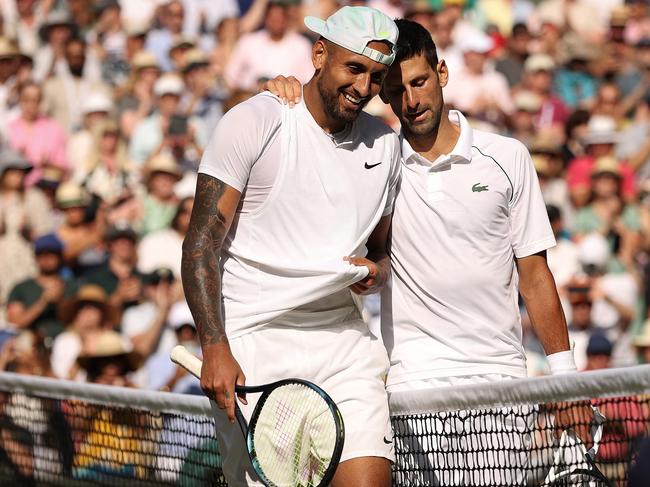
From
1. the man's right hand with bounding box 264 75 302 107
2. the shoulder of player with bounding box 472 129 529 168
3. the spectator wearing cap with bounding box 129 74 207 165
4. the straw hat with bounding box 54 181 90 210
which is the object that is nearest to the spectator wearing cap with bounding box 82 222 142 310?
the straw hat with bounding box 54 181 90 210

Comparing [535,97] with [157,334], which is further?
[535,97]

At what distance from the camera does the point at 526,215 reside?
19.1ft

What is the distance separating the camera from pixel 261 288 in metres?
5.26

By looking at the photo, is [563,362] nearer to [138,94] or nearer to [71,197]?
[71,197]

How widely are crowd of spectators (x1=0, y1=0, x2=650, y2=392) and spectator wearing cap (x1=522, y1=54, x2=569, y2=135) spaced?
2 centimetres

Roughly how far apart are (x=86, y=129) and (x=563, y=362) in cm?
933

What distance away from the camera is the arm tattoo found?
16.4 feet

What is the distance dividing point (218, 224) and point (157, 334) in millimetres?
5601

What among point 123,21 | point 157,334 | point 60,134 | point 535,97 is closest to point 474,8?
point 535,97

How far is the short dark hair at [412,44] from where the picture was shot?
569 cm

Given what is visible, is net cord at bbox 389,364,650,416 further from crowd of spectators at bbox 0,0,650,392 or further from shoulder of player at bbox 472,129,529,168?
crowd of spectators at bbox 0,0,650,392

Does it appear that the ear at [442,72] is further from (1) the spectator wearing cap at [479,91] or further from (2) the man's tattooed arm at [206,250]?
(1) the spectator wearing cap at [479,91]

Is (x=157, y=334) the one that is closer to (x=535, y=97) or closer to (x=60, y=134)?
(x=60, y=134)

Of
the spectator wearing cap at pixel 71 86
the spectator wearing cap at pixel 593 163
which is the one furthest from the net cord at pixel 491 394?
the spectator wearing cap at pixel 71 86
